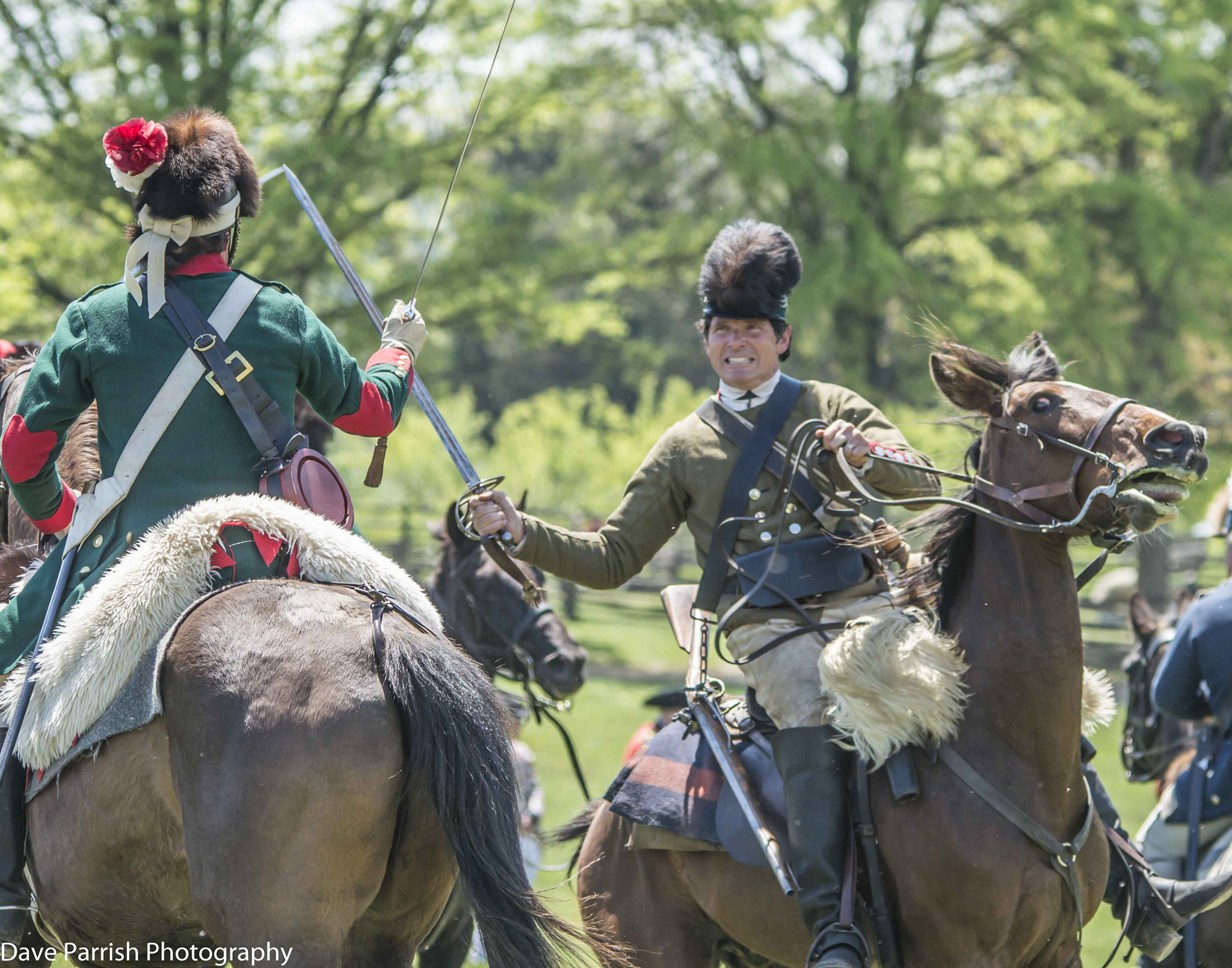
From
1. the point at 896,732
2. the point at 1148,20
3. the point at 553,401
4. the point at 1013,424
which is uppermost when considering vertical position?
the point at 1148,20

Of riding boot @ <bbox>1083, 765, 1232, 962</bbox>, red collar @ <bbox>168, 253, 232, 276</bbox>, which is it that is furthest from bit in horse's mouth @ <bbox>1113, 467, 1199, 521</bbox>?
red collar @ <bbox>168, 253, 232, 276</bbox>

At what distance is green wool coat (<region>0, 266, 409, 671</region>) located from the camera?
140 inches

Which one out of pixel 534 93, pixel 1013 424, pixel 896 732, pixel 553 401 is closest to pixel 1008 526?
pixel 1013 424

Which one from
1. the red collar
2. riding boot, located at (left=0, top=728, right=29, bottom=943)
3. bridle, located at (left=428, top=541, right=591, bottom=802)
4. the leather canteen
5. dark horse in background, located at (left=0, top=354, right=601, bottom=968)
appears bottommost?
bridle, located at (left=428, top=541, right=591, bottom=802)

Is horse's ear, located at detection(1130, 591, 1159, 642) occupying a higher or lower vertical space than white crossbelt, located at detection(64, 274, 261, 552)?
lower

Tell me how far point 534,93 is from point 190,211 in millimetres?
11737

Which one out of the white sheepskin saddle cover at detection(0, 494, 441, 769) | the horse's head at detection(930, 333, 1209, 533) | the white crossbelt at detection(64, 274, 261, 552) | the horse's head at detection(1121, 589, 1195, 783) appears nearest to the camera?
the white sheepskin saddle cover at detection(0, 494, 441, 769)

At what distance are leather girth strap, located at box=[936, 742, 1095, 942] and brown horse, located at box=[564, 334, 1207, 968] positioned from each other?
0.07 feet

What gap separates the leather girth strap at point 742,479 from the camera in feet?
14.8

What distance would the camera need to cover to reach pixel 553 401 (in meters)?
25.1

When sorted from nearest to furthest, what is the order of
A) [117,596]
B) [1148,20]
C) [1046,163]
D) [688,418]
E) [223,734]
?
[223,734], [117,596], [688,418], [1148,20], [1046,163]

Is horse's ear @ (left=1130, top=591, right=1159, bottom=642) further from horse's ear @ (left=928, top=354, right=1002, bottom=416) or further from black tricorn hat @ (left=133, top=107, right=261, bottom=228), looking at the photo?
black tricorn hat @ (left=133, top=107, right=261, bottom=228)

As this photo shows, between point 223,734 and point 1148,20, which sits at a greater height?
point 1148,20

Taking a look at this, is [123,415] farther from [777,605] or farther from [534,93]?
[534,93]
